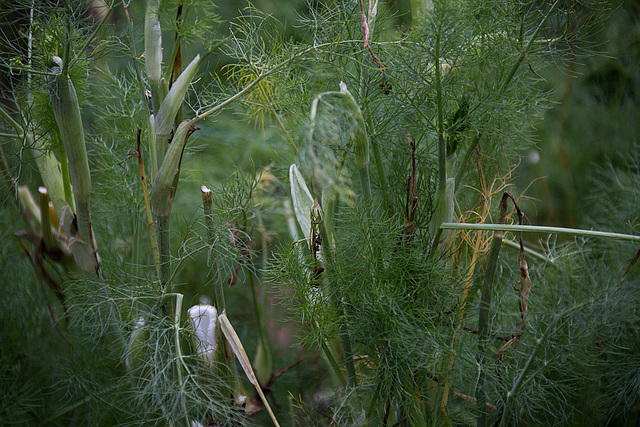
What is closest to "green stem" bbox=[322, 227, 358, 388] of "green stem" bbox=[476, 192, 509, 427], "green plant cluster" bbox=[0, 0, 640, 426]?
"green plant cluster" bbox=[0, 0, 640, 426]

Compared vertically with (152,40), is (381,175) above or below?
below

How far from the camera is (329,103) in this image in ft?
1.30

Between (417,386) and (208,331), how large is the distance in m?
0.19

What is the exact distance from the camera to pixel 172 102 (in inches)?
15.3

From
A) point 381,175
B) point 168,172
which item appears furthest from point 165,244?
point 381,175

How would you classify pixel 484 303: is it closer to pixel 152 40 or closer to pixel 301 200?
pixel 301 200

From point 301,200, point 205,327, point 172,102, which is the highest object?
point 172,102

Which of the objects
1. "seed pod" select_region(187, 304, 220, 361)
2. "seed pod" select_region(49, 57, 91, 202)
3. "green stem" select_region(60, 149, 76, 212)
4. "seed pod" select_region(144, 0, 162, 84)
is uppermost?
"seed pod" select_region(144, 0, 162, 84)

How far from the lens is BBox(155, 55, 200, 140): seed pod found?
15.3 inches

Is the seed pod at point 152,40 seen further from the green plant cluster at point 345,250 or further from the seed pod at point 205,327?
the seed pod at point 205,327

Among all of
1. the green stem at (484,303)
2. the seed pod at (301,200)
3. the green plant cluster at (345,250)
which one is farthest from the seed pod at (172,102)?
the green stem at (484,303)

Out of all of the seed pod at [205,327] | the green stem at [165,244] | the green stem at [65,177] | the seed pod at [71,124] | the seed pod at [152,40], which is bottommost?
the seed pod at [205,327]

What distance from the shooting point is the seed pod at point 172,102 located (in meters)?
0.39

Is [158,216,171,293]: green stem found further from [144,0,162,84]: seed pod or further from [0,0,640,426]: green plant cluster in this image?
[144,0,162,84]: seed pod
